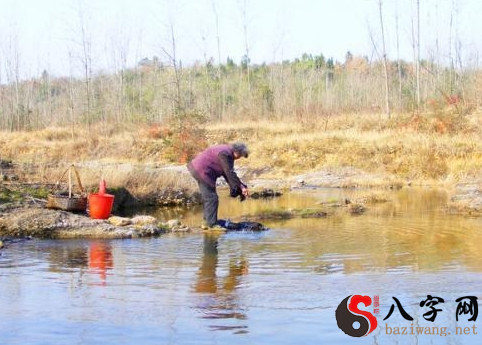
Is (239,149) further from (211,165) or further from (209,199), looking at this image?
(209,199)

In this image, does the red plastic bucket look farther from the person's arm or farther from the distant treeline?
the distant treeline

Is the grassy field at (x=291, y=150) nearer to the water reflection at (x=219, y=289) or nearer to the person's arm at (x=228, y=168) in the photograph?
the person's arm at (x=228, y=168)

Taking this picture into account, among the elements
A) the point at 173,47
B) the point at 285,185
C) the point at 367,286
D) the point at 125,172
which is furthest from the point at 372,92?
the point at 367,286

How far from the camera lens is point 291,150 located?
34.6 metres

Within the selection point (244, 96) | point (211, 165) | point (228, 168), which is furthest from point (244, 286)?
point (244, 96)

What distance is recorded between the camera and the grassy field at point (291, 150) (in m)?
20.4

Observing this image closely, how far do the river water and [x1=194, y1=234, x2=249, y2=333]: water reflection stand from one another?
19 mm

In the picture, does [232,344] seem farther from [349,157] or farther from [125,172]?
[349,157]

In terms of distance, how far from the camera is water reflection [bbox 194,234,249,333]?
707 centimetres

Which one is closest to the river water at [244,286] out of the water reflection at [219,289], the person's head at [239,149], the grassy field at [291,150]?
the water reflection at [219,289]

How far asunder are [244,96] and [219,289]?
4687cm

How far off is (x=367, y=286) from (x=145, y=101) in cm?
5943

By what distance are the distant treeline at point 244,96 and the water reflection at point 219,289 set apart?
1052 inches

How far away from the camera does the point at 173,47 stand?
150 ft
